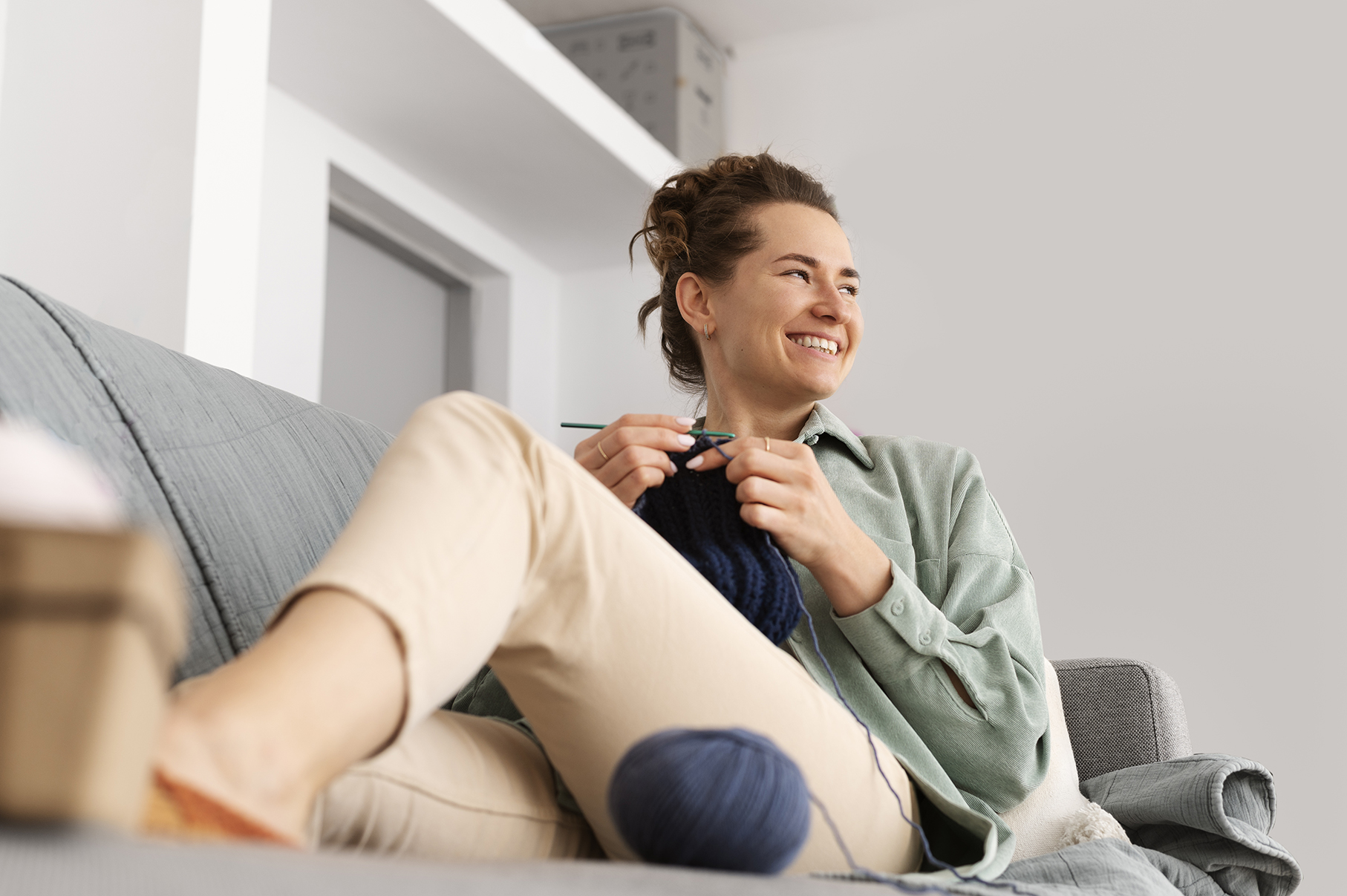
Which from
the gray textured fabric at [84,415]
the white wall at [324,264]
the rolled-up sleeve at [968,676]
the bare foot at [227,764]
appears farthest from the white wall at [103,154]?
the bare foot at [227,764]

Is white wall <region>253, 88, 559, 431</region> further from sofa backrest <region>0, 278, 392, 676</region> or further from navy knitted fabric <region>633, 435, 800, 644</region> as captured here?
navy knitted fabric <region>633, 435, 800, 644</region>

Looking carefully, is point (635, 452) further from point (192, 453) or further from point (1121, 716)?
point (1121, 716)

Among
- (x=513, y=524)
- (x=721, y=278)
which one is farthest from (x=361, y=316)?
(x=513, y=524)

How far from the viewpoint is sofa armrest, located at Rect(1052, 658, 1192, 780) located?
1443mm

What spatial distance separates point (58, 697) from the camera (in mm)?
435

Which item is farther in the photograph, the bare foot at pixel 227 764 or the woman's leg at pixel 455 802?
the woman's leg at pixel 455 802

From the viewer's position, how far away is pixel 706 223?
1714 millimetres

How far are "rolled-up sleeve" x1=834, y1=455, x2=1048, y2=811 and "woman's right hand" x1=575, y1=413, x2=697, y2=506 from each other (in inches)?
9.0

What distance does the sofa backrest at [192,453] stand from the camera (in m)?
0.95

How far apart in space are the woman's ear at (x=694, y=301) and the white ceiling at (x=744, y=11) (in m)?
1.96

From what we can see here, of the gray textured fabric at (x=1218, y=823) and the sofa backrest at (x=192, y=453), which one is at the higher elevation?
the sofa backrest at (x=192, y=453)

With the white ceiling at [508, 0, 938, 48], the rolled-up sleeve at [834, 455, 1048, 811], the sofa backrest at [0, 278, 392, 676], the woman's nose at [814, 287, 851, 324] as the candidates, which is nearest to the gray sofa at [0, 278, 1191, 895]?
the sofa backrest at [0, 278, 392, 676]

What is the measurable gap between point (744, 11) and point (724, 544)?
2.75 meters

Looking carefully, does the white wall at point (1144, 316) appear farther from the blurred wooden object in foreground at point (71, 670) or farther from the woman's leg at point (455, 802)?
the blurred wooden object in foreground at point (71, 670)
